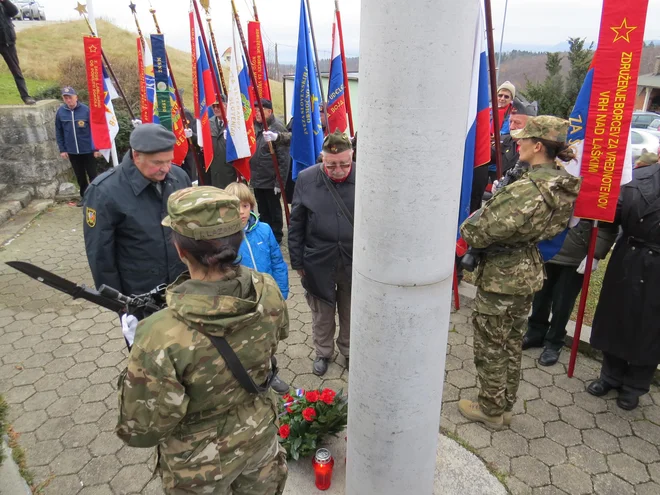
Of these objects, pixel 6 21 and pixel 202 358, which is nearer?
pixel 202 358

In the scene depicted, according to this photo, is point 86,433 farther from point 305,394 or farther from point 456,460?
point 456,460

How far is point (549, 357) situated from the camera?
4.03 meters

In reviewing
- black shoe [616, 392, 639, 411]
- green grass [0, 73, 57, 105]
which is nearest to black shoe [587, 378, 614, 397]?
black shoe [616, 392, 639, 411]

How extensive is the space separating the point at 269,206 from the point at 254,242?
11.5ft

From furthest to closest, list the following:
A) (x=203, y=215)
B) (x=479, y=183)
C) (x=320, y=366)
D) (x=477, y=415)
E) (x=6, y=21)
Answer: (x=6, y=21) < (x=479, y=183) < (x=320, y=366) < (x=477, y=415) < (x=203, y=215)

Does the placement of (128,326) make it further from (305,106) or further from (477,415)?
(305,106)

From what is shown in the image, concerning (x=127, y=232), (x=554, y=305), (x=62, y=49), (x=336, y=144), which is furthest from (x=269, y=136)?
(x=62, y=49)

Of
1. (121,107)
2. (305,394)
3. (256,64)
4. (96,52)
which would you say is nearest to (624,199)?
(305,394)

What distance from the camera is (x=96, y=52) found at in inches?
248

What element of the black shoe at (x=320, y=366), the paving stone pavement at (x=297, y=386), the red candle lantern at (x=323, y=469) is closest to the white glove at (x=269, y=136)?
the paving stone pavement at (x=297, y=386)

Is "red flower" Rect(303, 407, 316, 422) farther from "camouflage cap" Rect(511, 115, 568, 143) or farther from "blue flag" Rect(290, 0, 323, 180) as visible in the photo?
"blue flag" Rect(290, 0, 323, 180)

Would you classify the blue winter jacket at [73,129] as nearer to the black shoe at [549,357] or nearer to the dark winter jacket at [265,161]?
the dark winter jacket at [265,161]

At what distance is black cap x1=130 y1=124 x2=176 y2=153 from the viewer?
2725 millimetres

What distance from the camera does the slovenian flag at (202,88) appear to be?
5.89 metres
